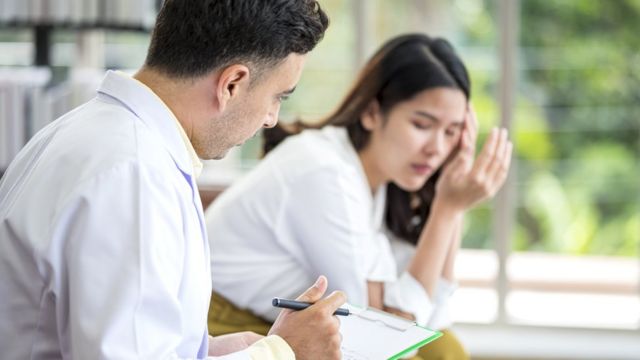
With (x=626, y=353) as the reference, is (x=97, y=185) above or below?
above

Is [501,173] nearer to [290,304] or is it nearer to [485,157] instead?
[485,157]

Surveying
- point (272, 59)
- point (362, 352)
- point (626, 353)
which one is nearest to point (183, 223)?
point (272, 59)

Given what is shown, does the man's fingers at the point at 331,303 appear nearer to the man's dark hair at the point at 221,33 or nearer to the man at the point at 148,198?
the man at the point at 148,198

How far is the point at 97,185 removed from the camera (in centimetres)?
114

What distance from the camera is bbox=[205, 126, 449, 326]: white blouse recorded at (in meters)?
2.02

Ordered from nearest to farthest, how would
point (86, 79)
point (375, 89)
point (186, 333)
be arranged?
point (186, 333)
point (375, 89)
point (86, 79)

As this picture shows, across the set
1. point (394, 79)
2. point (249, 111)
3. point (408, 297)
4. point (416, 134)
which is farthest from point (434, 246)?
point (249, 111)

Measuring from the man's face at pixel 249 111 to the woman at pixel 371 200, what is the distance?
67cm

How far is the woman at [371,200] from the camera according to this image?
2.04 meters

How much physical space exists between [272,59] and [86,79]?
1618 millimetres

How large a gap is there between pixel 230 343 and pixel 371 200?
2.81 ft

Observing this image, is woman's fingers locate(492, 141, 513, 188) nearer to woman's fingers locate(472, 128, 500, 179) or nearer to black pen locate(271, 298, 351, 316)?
woman's fingers locate(472, 128, 500, 179)

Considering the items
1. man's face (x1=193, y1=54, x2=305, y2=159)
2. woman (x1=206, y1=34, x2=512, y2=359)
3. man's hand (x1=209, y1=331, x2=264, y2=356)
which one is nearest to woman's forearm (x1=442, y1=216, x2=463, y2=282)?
woman (x1=206, y1=34, x2=512, y2=359)

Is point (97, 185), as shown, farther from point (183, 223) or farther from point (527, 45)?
point (527, 45)
